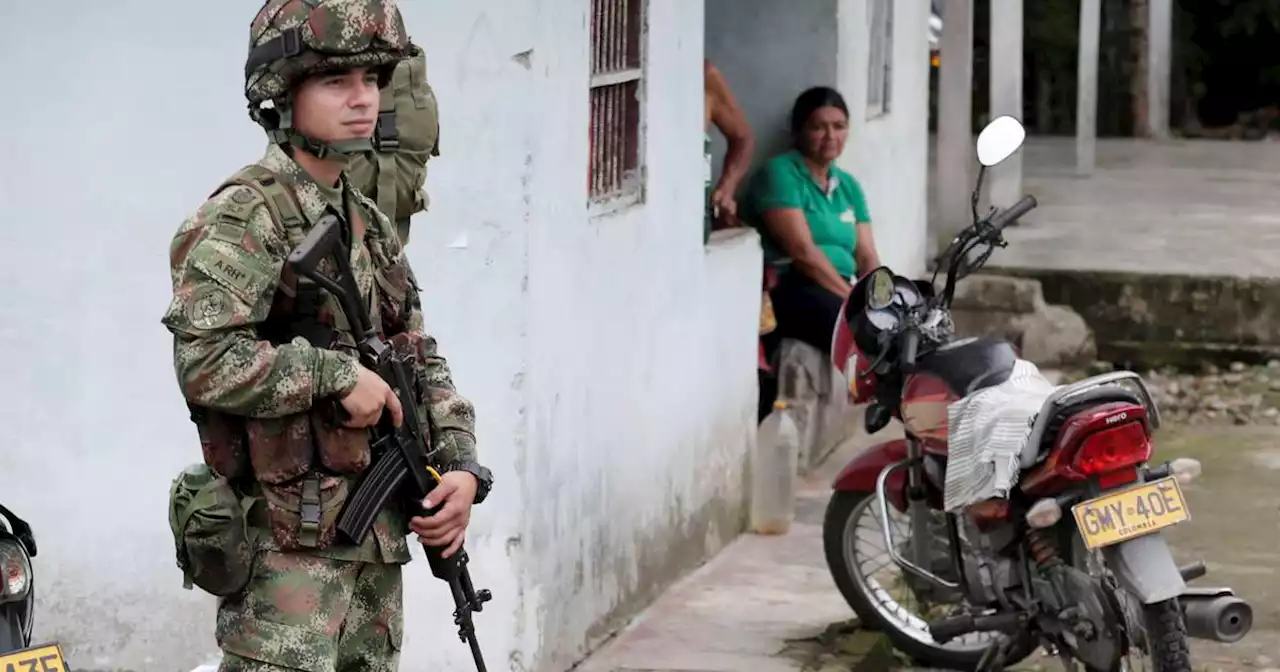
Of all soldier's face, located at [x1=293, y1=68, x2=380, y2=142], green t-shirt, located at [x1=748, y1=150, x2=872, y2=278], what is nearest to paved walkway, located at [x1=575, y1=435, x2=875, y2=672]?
green t-shirt, located at [x1=748, y1=150, x2=872, y2=278]

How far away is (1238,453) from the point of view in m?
8.68

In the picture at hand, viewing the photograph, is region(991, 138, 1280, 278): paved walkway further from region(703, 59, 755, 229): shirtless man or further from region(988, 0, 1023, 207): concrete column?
region(703, 59, 755, 229): shirtless man

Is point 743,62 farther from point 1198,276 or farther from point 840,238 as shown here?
point 1198,276

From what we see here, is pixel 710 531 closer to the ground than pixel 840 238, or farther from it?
closer to the ground

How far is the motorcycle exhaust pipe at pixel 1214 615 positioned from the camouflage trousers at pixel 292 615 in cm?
207

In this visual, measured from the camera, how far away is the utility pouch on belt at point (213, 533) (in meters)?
3.25

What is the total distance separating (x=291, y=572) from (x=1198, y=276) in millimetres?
8225

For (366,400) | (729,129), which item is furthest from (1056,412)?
(729,129)

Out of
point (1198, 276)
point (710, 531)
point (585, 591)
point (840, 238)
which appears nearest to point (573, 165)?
point (585, 591)

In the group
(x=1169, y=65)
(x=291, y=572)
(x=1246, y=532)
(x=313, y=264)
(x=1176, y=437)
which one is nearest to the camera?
(x=313, y=264)

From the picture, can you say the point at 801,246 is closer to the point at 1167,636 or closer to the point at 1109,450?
the point at 1109,450

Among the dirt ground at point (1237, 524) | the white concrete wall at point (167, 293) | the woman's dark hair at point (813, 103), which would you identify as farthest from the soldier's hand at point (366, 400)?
the woman's dark hair at point (813, 103)

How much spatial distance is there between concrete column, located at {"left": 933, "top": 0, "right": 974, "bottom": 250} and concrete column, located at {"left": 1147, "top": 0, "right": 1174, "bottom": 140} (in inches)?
306

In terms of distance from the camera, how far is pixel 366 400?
323cm
